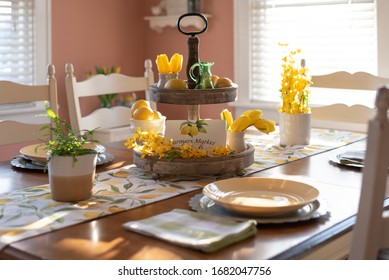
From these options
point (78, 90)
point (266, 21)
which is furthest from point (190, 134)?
point (266, 21)

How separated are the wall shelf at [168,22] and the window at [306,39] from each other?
0.28m

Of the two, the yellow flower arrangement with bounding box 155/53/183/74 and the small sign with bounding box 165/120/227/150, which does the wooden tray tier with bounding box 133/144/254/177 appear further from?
the yellow flower arrangement with bounding box 155/53/183/74

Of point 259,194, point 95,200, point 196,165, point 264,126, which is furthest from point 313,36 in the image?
point 95,200

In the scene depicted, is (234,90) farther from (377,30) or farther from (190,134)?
(377,30)

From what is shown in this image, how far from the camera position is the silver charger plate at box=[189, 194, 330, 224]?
49.5 inches

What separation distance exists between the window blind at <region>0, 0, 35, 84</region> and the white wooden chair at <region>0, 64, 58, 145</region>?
1348 mm

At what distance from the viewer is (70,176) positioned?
1403mm

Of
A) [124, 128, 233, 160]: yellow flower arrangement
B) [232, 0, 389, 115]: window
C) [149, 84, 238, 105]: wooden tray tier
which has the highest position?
[232, 0, 389, 115]: window

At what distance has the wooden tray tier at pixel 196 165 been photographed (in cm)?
160

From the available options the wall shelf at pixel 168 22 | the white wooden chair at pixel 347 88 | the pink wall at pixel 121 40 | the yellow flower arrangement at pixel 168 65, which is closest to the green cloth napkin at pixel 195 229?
the yellow flower arrangement at pixel 168 65

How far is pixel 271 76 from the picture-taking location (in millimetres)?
3682

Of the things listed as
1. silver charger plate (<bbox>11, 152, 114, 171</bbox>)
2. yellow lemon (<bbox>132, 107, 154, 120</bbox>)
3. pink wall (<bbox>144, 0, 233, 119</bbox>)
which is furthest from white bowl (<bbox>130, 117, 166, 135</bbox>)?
pink wall (<bbox>144, 0, 233, 119</bbox>)

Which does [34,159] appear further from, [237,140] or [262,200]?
[262,200]

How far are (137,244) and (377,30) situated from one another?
95.9 inches
